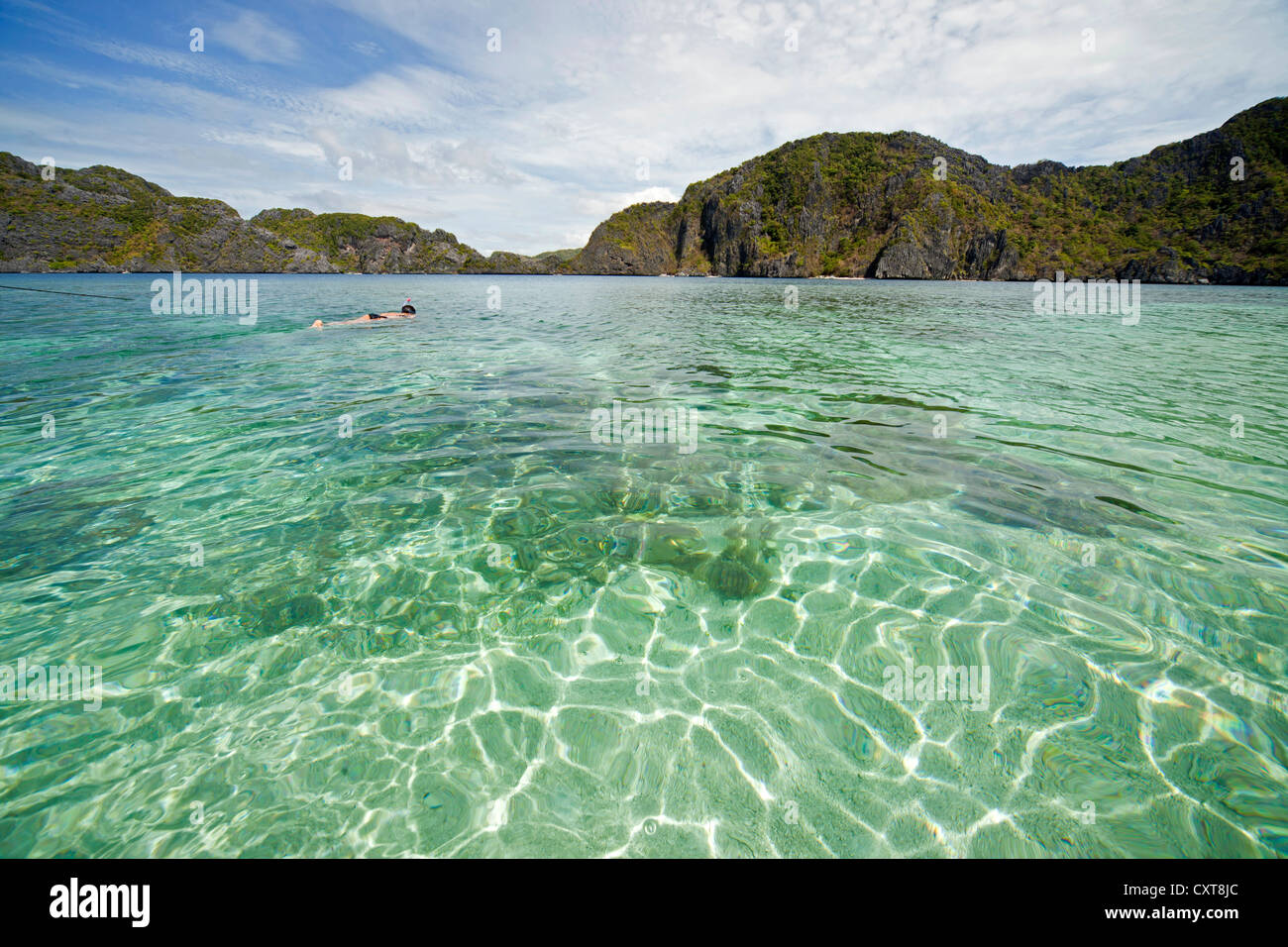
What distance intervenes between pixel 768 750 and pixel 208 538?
8.05 meters

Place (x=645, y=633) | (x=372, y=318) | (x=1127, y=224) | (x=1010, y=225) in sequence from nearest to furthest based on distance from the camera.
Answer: (x=645, y=633)
(x=372, y=318)
(x=1127, y=224)
(x=1010, y=225)

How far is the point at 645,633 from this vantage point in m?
5.58

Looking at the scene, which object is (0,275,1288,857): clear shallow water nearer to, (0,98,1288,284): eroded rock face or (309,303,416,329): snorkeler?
(309,303,416,329): snorkeler

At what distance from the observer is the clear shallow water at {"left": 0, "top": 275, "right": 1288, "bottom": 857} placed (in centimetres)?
372

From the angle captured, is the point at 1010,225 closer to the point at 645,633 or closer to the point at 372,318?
the point at 372,318

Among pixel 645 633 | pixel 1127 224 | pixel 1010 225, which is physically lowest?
pixel 645 633

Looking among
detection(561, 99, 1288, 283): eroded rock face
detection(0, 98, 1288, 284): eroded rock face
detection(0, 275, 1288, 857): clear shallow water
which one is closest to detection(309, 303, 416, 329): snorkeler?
detection(0, 275, 1288, 857): clear shallow water

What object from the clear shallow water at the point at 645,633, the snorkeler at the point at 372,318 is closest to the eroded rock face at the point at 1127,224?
the clear shallow water at the point at 645,633

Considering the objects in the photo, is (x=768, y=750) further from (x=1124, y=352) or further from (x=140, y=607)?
(x=1124, y=352)

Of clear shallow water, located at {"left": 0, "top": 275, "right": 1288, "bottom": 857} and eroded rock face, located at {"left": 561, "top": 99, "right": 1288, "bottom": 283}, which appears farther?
eroded rock face, located at {"left": 561, "top": 99, "right": 1288, "bottom": 283}

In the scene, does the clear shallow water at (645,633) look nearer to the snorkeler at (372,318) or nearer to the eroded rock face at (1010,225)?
the snorkeler at (372,318)

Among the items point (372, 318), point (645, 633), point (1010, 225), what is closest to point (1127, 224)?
point (1010, 225)

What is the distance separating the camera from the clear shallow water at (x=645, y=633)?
3.72m
